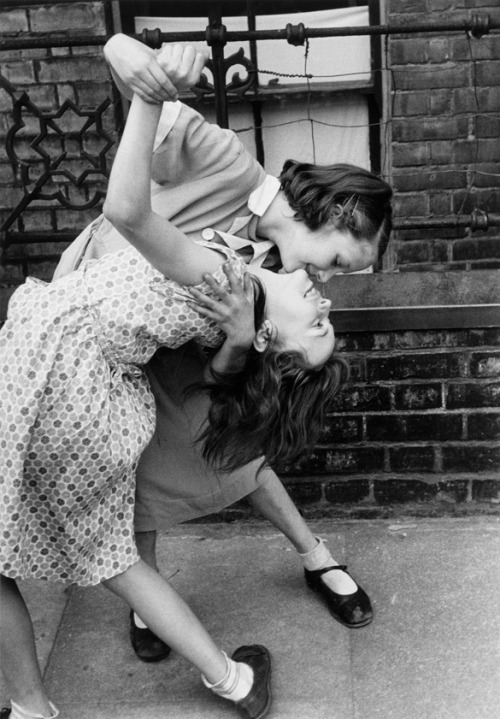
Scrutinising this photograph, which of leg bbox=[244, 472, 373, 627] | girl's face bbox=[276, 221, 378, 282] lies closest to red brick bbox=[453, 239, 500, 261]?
girl's face bbox=[276, 221, 378, 282]

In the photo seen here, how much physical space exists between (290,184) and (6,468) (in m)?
1.06

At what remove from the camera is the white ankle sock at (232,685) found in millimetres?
2285

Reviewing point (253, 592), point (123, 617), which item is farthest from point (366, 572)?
point (123, 617)

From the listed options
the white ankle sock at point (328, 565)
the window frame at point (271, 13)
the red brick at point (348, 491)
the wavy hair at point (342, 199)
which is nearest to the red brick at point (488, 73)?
the window frame at point (271, 13)

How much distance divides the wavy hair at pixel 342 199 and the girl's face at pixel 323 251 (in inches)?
0.7

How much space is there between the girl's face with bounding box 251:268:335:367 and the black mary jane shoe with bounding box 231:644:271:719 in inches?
34.9

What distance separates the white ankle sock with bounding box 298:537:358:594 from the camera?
2738 mm

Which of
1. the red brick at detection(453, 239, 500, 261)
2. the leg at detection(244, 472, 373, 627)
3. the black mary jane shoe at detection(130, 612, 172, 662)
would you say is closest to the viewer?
the black mary jane shoe at detection(130, 612, 172, 662)

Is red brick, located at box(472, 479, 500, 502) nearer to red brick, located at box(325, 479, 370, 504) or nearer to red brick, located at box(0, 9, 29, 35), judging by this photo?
red brick, located at box(325, 479, 370, 504)

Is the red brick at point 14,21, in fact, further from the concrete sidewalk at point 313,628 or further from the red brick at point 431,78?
the concrete sidewalk at point 313,628

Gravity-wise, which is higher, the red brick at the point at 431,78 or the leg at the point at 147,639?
the red brick at the point at 431,78

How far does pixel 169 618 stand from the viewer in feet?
7.36

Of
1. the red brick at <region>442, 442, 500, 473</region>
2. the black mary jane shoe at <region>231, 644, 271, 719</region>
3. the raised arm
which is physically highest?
the raised arm

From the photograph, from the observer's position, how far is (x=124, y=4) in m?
3.23
